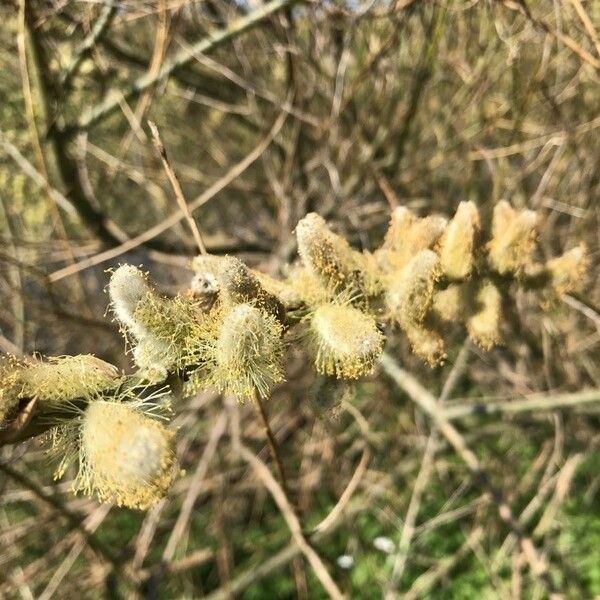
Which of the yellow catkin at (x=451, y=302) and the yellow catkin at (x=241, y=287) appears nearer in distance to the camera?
the yellow catkin at (x=241, y=287)

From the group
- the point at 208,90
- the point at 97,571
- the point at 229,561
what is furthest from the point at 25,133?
the point at 229,561

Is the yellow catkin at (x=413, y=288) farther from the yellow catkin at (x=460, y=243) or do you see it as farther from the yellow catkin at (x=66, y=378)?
the yellow catkin at (x=66, y=378)

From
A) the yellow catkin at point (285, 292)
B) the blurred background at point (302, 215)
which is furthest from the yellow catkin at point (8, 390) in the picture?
the blurred background at point (302, 215)

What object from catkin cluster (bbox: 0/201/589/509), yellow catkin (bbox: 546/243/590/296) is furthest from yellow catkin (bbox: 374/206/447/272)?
yellow catkin (bbox: 546/243/590/296)

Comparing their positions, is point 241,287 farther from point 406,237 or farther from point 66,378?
point 406,237

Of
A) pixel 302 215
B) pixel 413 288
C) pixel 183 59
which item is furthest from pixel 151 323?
pixel 302 215

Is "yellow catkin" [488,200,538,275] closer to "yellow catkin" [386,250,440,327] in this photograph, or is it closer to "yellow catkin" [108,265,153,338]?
"yellow catkin" [386,250,440,327]
